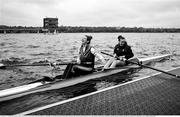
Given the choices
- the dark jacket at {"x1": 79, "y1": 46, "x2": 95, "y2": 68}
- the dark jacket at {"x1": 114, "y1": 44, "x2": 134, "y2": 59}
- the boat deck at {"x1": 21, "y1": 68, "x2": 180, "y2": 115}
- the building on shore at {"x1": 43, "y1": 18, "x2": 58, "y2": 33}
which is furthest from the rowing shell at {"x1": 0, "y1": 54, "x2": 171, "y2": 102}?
the building on shore at {"x1": 43, "y1": 18, "x2": 58, "y2": 33}

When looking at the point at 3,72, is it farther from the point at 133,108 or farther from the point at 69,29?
the point at 69,29

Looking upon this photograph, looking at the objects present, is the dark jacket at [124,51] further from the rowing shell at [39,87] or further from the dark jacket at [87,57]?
the dark jacket at [87,57]

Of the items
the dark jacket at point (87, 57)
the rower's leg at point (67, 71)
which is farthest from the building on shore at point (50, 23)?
the rower's leg at point (67, 71)

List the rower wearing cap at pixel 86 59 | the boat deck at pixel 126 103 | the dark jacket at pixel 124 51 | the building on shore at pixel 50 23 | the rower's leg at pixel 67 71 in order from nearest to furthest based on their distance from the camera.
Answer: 1. the boat deck at pixel 126 103
2. the rower's leg at pixel 67 71
3. the rower wearing cap at pixel 86 59
4. the dark jacket at pixel 124 51
5. the building on shore at pixel 50 23

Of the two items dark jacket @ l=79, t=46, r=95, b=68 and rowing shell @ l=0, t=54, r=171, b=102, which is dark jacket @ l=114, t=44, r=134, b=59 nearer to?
rowing shell @ l=0, t=54, r=171, b=102

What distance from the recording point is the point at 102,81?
26.9 ft

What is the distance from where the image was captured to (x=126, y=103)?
528 centimetres

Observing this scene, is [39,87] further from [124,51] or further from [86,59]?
[124,51]

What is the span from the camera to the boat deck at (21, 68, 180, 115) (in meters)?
4.73

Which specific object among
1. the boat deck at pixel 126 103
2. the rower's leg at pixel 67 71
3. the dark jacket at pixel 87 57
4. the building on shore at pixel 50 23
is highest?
the building on shore at pixel 50 23

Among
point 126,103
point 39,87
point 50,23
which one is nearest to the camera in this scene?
point 126,103

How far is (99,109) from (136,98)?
4.47ft

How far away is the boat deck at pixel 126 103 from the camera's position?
4.73 meters

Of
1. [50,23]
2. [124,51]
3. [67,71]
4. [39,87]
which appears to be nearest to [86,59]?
[67,71]
